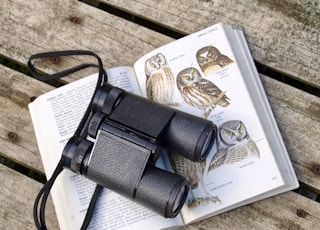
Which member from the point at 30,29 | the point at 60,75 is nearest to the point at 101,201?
the point at 60,75

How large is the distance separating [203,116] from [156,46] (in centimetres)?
15

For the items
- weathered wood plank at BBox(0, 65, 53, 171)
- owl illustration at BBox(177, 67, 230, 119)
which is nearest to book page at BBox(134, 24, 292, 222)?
owl illustration at BBox(177, 67, 230, 119)

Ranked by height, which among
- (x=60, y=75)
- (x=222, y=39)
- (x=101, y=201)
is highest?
(x=222, y=39)

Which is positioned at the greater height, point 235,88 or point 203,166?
point 235,88

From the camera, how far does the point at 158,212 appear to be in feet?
2.45

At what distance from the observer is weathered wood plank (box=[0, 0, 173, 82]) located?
2.91ft

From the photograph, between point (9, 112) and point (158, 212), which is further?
point (9, 112)

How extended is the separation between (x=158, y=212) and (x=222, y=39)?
0.91 ft

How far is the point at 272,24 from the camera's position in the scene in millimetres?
858

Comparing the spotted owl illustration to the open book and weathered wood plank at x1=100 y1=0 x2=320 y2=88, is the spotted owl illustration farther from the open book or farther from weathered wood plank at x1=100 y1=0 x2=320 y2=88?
weathered wood plank at x1=100 y1=0 x2=320 y2=88

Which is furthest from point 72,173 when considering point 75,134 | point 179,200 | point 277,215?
point 277,215

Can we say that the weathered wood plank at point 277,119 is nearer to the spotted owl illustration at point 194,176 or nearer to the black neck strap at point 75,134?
the black neck strap at point 75,134

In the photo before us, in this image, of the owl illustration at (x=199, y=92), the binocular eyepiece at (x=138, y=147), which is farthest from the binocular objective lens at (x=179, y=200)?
the owl illustration at (x=199, y=92)

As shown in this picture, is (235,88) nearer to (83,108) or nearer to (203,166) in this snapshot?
(203,166)
